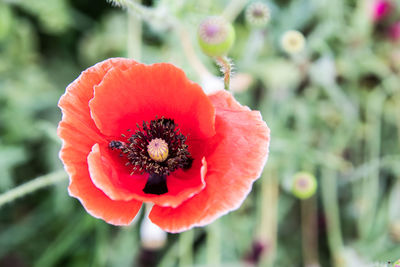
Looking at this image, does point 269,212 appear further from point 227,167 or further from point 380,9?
point 380,9

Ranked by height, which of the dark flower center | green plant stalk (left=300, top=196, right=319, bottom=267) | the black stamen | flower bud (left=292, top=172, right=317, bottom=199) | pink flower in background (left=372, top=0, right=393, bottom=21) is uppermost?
pink flower in background (left=372, top=0, right=393, bottom=21)

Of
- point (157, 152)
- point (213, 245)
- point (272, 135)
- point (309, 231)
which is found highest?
point (157, 152)

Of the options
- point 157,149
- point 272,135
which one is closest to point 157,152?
point 157,149

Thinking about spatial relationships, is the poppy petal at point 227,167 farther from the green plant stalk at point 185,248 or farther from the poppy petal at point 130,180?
the green plant stalk at point 185,248

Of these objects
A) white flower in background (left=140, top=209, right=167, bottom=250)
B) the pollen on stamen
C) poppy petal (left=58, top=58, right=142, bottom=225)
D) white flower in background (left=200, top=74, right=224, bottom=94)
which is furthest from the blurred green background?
poppy petal (left=58, top=58, right=142, bottom=225)

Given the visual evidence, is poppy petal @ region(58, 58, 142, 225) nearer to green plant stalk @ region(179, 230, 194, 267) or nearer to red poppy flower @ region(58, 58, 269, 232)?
red poppy flower @ region(58, 58, 269, 232)

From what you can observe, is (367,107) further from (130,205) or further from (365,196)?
(130,205)
